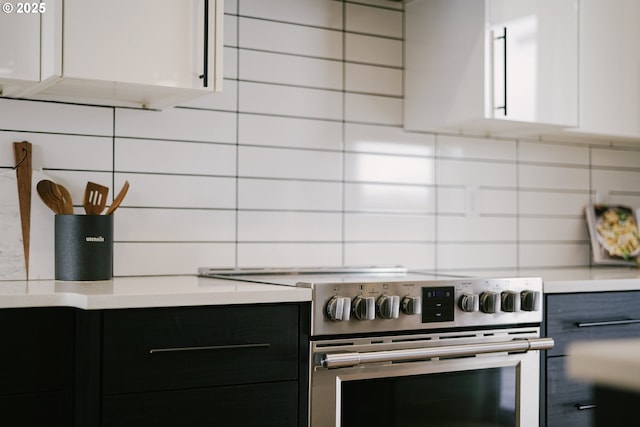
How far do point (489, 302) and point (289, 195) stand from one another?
0.80m

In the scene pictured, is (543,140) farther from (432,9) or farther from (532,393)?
(532,393)

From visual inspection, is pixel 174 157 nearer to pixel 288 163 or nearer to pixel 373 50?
pixel 288 163

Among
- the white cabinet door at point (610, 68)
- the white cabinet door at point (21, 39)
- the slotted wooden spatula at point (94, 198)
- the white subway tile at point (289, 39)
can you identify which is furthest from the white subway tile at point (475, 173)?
the white cabinet door at point (21, 39)

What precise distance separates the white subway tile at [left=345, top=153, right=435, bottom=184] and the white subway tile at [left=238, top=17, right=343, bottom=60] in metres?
0.38

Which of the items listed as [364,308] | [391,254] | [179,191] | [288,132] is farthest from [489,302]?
[179,191]

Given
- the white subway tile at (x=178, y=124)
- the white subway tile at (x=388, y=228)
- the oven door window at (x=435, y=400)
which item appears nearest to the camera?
the oven door window at (x=435, y=400)

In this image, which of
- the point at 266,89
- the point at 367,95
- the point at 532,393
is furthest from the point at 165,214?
the point at 532,393

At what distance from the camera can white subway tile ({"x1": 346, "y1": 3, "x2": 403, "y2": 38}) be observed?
2896 mm

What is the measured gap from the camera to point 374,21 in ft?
9.64

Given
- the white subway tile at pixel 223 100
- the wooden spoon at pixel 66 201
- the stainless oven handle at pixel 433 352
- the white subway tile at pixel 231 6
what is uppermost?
the white subway tile at pixel 231 6

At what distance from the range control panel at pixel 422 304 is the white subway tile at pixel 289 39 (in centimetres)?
99

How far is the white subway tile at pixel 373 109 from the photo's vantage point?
2889 millimetres

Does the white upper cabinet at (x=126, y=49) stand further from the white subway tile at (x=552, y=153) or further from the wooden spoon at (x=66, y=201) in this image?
the white subway tile at (x=552, y=153)

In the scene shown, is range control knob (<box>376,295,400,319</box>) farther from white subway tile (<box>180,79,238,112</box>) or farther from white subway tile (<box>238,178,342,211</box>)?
white subway tile (<box>180,79,238,112</box>)
